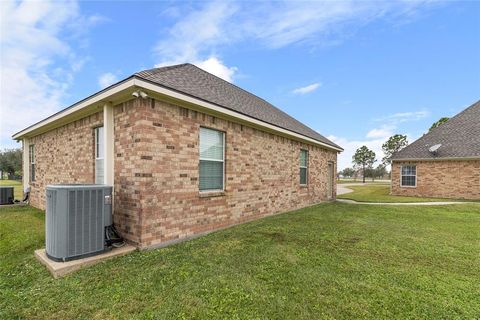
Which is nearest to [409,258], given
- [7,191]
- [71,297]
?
[71,297]

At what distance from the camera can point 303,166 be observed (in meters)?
10.1

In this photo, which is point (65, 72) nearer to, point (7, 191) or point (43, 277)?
point (7, 191)

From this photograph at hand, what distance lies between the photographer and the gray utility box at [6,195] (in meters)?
9.07

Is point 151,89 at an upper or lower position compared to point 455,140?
lower

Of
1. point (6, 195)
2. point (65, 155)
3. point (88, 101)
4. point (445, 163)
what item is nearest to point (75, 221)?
point (88, 101)

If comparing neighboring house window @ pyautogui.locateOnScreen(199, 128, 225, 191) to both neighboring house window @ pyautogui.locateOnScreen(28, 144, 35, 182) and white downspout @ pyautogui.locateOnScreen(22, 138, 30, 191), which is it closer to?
neighboring house window @ pyautogui.locateOnScreen(28, 144, 35, 182)

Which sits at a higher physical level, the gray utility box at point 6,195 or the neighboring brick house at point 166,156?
the neighboring brick house at point 166,156

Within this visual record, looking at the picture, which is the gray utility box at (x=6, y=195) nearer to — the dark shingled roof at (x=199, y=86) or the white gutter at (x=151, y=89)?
the white gutter at (x=151, y=89)

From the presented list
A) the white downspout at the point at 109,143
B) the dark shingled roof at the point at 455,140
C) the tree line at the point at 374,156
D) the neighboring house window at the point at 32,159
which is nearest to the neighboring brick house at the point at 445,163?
the dark shingled roof at the point at 455,140

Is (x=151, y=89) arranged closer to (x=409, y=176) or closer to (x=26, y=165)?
(x=26, y=165)

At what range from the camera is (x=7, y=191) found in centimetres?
920

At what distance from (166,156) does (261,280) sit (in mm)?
2845

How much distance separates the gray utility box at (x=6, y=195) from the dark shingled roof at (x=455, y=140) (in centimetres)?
2264

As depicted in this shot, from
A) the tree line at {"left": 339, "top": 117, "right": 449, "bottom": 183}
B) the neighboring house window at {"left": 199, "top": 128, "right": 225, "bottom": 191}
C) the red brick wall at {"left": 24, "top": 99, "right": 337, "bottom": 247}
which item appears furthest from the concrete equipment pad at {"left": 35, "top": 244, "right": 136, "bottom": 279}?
the tree line at {"left": 339, "top": 117, "right": 449, "bottom": 183}
